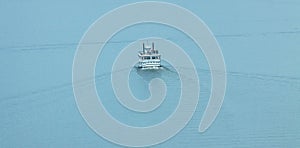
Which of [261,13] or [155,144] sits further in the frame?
[261,13]

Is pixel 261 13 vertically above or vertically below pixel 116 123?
above

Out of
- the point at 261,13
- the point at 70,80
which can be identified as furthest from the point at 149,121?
the point at 261,13

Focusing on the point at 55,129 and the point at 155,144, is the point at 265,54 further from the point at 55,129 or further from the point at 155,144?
the point at 55,129
